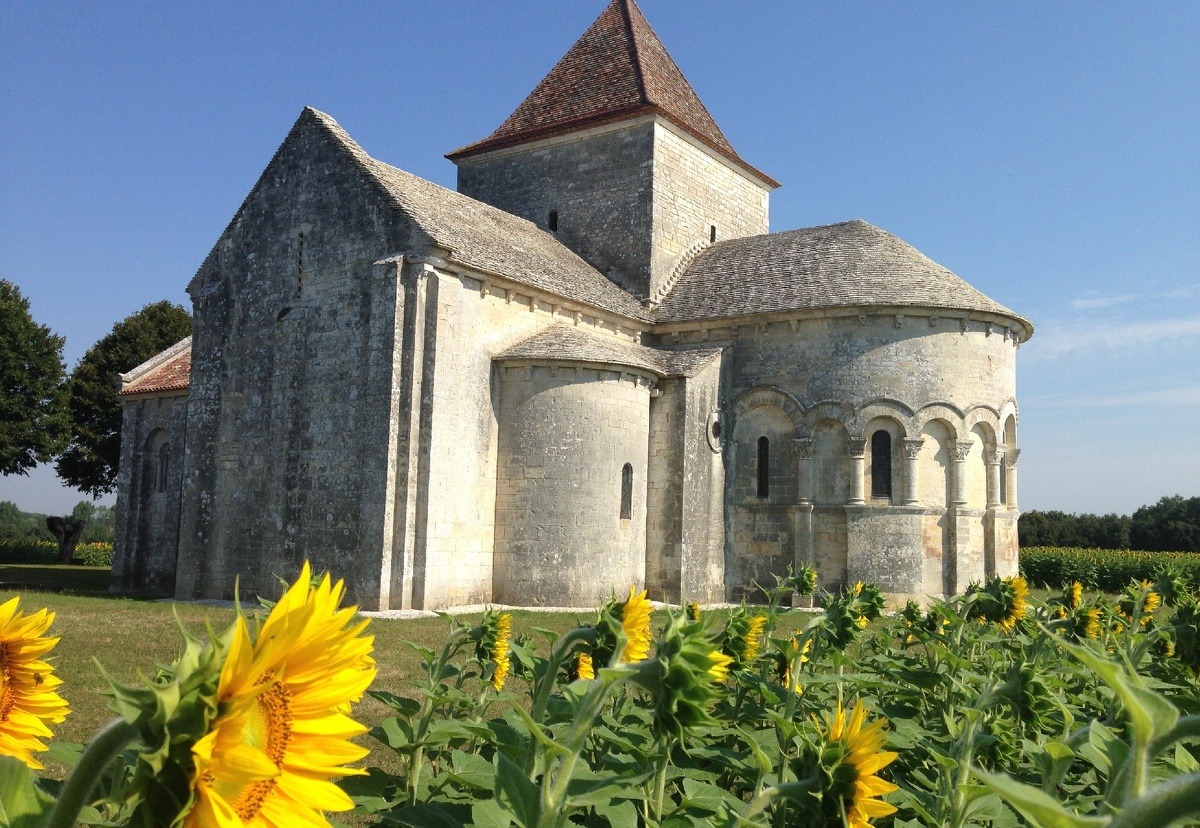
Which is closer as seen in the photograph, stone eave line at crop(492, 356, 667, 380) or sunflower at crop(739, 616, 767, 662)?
sunflower at crop(739, 616, 767, 662)

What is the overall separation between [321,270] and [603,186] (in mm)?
7781

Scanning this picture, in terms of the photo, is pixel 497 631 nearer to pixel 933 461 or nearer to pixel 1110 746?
pixel 1110 746

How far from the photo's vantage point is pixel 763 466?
62.9 ft

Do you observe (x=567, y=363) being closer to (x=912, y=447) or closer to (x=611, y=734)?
(x=912, y=447)

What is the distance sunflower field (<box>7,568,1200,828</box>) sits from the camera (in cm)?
96

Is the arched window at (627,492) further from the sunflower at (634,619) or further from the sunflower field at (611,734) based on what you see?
the sunflower at (634,619)

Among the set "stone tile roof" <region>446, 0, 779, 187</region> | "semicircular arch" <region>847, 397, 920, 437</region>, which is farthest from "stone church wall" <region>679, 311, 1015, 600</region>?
"stone tile roof" <region>446, 0, 779, 187</region>

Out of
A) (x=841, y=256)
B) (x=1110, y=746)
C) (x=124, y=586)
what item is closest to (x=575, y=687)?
(x=1110, y=746)

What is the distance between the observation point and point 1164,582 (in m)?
4.33

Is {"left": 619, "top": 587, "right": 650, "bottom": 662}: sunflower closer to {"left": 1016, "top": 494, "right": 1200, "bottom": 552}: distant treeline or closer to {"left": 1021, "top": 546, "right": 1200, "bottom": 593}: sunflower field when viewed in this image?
{"left": 1021, "top": 546, "right": 1200, "bottom": 593}: sunflower field

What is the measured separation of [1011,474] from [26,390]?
3356 centimetres

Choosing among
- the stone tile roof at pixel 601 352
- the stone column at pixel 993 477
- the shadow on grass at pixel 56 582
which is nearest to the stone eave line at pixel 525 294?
the stone tile roof at pixel 601 352

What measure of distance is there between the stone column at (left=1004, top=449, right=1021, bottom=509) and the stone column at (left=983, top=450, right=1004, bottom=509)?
0.76 metres

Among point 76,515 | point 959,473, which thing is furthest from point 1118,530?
point 76,515
